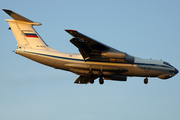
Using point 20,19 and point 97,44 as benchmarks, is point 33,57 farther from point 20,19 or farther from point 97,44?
point 97,44

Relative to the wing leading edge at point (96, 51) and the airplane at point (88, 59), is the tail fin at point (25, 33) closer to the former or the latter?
the airplane at point (88, 59)

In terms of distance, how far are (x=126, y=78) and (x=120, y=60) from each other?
2596 millimetres

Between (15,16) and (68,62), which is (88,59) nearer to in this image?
(68,62)

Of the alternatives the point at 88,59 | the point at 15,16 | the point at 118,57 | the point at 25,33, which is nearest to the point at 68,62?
the point at 88,59

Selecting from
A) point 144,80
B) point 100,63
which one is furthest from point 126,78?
point 100,63

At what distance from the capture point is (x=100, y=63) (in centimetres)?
1981

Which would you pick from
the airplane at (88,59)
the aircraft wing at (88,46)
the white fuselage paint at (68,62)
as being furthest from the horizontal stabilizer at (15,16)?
the aircraft wing at (88,46)

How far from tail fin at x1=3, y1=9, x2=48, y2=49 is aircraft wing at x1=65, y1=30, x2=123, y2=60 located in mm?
2713

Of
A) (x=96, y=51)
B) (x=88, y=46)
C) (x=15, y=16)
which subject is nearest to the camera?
(x=88, y=46)

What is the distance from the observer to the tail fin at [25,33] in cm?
2055

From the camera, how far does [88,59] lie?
1978 cm

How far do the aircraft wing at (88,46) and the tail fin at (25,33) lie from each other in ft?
8.90

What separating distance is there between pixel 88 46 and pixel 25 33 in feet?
14.4

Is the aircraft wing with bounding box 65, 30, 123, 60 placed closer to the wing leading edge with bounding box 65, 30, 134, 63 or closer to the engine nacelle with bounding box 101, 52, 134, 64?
the wing leading edge with bounding box 65, 30, 134, 63
